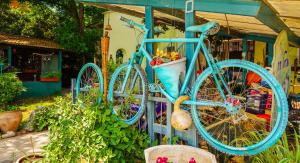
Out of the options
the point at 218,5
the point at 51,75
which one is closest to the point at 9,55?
the point at 51,75

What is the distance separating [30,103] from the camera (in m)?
11.7

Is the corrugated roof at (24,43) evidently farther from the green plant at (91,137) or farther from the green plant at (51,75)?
the green plant at (91,137)

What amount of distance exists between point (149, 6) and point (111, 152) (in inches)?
78.1

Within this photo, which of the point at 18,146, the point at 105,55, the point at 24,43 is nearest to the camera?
the point at 105,55

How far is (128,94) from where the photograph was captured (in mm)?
3818

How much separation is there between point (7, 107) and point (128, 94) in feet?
17.4

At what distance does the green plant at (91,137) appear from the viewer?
3236mm

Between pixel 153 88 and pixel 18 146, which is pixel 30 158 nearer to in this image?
pixel 18 146

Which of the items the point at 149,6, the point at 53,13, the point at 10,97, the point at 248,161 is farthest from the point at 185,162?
the point at 53,13

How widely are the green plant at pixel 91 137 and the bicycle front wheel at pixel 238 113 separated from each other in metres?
0.88

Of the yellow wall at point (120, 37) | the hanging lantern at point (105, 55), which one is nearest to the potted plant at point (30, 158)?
the hanging lantern at point (105, 55)

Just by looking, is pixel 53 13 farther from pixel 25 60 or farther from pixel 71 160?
pixel 71 160

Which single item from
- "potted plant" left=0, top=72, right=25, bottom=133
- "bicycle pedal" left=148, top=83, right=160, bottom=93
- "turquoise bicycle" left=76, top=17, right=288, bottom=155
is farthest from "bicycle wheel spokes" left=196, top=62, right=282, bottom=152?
"potted plant" left=0, top=72, right=25, bottom=133

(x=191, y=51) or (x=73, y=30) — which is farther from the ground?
(x=73, y=30)
